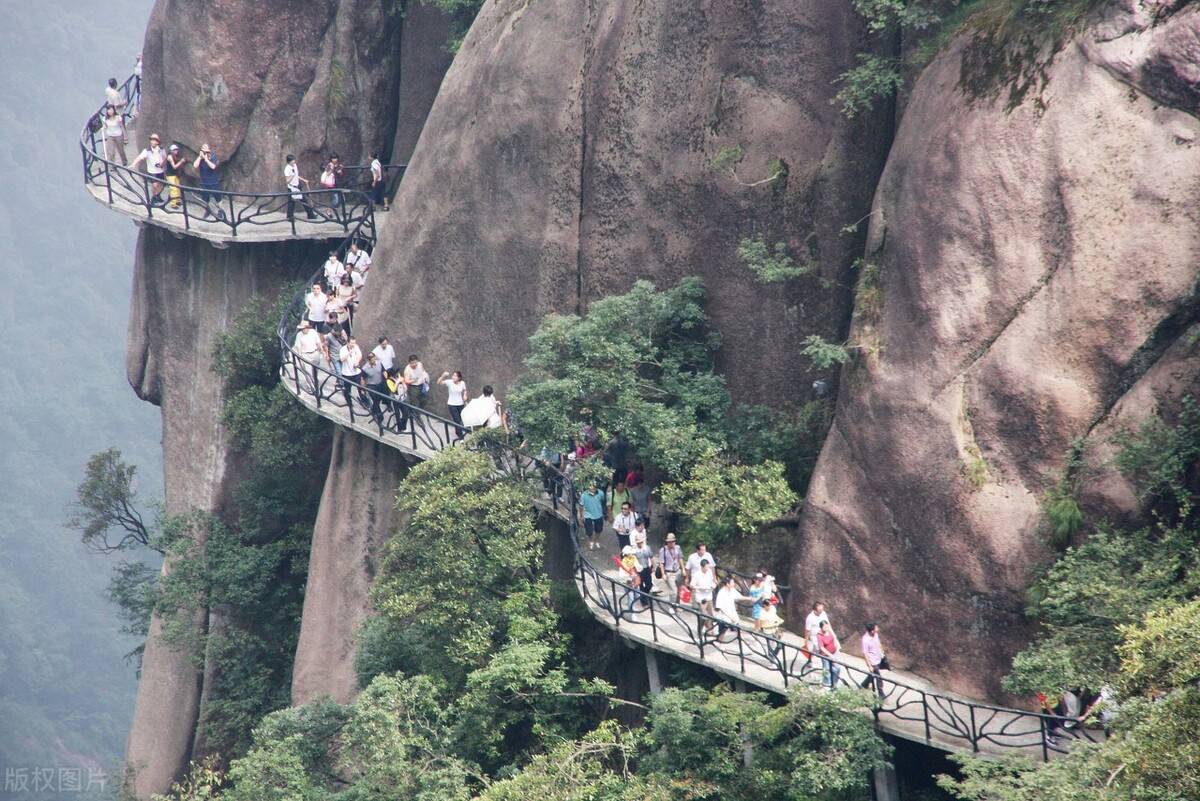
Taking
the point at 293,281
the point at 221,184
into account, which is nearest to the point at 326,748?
the point at 293,281

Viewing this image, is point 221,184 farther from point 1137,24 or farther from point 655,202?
point 1137,24

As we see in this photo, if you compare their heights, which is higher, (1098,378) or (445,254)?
(445,254)

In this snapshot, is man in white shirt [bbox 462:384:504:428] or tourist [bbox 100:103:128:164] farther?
tourist [bbox 100:103:128:164]

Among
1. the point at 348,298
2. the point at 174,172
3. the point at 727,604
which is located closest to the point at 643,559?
the point at 727,604

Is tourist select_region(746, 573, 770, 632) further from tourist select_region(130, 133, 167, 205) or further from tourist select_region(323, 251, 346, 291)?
tourist select_region(130, 133, 167, 205)

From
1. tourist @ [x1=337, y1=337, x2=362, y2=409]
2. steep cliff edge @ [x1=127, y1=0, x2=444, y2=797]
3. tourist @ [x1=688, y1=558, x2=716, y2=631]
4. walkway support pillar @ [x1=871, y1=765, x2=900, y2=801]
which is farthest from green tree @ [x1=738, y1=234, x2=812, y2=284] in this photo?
steep cliff edge @ [x1=127, y1=0, x2=444, y2=797]

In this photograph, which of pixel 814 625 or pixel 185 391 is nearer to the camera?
pixel 814 625

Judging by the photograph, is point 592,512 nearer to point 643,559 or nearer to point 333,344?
point 643,559
